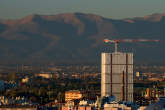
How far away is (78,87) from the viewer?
637 ft

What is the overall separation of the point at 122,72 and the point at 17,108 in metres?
31.2

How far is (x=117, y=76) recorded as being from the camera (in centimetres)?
14112

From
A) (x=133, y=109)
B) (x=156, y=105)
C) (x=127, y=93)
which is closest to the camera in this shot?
(x=156, y=105)

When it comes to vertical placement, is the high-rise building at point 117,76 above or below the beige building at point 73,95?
above

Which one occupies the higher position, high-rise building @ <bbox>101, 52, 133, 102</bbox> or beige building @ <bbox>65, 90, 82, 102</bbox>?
high-rise building @ <bbox>101, 52, 133, 102</bbox>

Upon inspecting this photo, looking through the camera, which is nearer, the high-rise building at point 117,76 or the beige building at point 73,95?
the high-rise building at point 117,76

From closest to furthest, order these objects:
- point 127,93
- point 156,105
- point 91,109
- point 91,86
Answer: point 156,105, point 91,109, point 127,93, point 91,86

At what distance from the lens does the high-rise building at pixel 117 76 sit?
452 ft

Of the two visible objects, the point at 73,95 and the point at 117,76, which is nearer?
the point at 117,76

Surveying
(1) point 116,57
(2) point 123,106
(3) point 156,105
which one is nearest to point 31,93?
(1) point 116,57

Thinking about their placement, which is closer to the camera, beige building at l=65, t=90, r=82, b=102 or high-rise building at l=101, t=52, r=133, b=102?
high-rise building at l=101, t=52, r=133, b=102

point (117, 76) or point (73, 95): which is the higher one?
point (117, 76)

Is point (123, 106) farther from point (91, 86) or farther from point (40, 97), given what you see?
point (91, 86)

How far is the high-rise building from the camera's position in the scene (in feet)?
452
